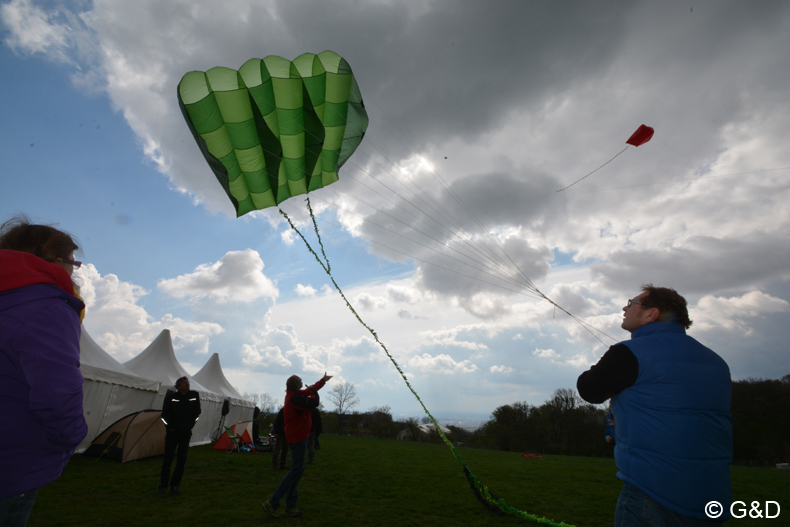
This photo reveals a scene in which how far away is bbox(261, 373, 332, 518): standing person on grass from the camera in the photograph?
4762mm

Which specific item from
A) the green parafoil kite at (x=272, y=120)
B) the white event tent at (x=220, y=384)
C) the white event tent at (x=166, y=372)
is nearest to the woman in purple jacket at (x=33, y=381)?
the green parafoil kite at (x=272, y=120)

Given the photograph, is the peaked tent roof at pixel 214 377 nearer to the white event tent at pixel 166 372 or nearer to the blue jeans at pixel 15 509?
the white event tent at pixel 166 372

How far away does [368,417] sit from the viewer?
5131 cm

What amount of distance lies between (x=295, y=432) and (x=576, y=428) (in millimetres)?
40117

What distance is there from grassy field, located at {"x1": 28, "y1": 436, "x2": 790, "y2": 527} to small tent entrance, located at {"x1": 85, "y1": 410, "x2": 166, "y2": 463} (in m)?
0.35

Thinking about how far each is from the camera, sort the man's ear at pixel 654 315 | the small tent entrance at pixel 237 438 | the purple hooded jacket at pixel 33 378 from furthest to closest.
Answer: the small tent entrance at pixel 237 438
the man's ear at pixel 654 315
the purple hooded jacket at pixel 33 378

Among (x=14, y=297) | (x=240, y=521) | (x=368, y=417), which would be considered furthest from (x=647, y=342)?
(x=368, y=417)

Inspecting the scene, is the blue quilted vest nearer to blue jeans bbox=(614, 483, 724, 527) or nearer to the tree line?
blue jeans bbox=(614, 483, 724, 527)

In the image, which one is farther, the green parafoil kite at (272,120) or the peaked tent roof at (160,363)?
the peaked tent roof at (160,363)

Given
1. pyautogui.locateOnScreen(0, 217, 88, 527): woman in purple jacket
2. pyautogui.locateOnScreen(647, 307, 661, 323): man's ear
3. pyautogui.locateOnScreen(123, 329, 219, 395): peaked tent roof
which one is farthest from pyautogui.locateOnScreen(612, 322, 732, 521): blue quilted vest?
pyautogui.locateOnScreen(123, 329, 219, 395): peaked tent roof

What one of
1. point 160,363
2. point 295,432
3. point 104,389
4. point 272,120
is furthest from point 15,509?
point 160,363

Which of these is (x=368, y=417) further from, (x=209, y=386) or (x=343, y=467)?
(x=343, y=467)

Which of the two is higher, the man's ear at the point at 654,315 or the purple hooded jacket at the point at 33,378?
the man's ear at the point at 654,315

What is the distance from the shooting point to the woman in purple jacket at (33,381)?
4.33 ft
